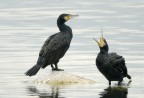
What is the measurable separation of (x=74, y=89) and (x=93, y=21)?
15.5m

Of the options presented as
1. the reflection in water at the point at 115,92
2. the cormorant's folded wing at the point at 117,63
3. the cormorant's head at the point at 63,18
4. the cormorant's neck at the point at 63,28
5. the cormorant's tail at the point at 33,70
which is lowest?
the reflection in water at the point at 115,92

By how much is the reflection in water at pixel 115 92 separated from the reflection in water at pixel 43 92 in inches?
42.5

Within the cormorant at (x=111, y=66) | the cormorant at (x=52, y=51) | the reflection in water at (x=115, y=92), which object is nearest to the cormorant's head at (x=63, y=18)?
the cormorant at (x=52, y=51)

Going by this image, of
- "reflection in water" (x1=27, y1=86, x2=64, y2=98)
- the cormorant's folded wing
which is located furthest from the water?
the cormorant's folded wing

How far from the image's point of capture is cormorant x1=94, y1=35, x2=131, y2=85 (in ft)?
85.2

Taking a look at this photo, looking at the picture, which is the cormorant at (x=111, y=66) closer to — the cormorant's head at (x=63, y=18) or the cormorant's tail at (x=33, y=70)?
the cormorant's tail at (x=33, y=70)

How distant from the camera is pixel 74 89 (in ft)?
81.0

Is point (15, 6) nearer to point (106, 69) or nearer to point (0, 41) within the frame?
point (0, 41)

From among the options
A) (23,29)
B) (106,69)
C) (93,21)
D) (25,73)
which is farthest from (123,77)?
(93,21)

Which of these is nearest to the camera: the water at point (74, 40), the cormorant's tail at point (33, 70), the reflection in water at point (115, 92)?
the reflection in water at point (115, 92)

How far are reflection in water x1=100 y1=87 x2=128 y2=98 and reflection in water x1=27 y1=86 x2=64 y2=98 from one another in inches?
42.5

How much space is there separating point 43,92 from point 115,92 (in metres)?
1.75

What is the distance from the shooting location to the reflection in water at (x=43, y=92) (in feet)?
77.1

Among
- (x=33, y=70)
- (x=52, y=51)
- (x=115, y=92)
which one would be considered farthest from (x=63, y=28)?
(x=115, y=92)
